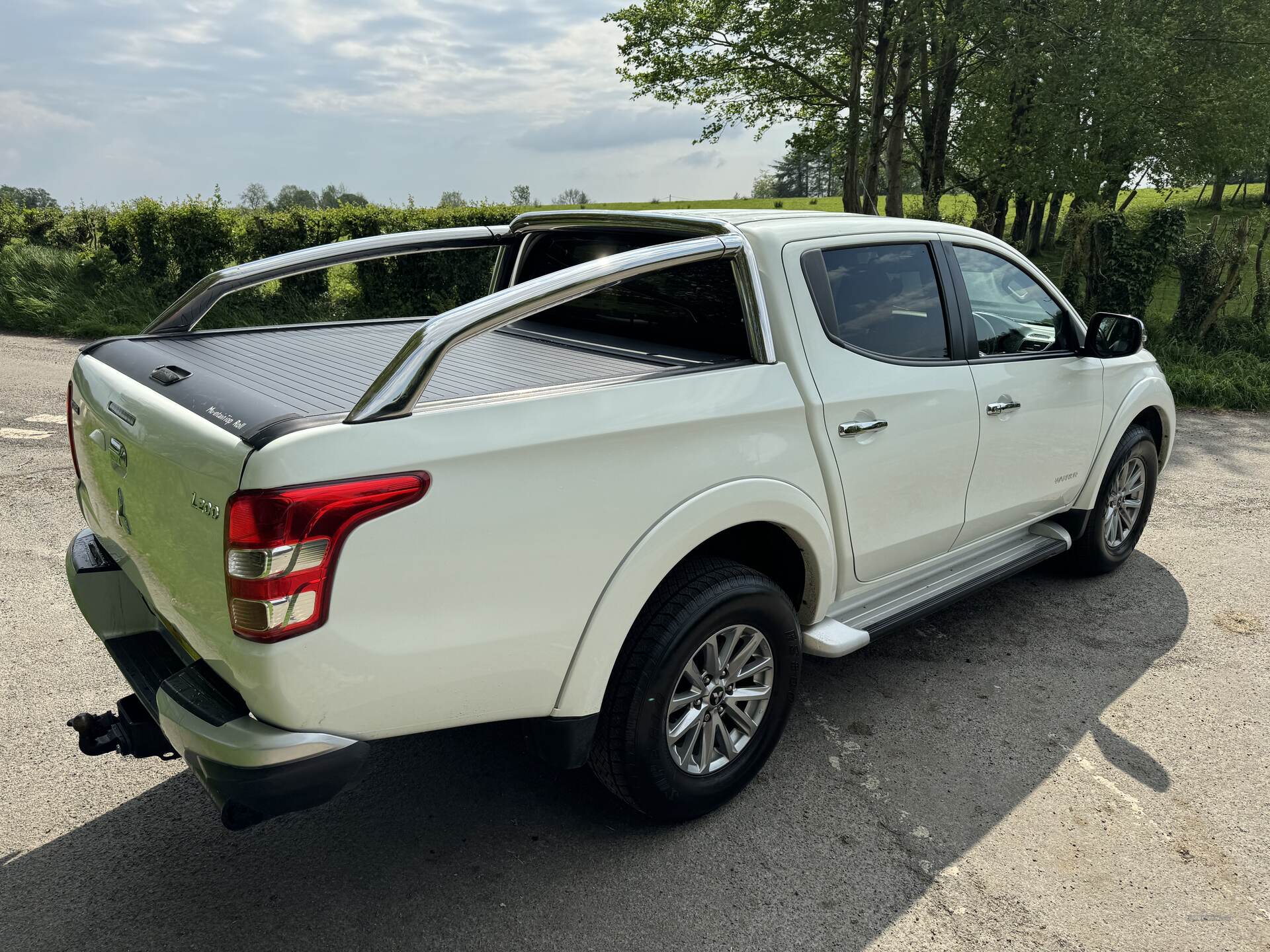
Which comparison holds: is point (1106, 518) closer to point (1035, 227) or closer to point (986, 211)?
point (986, 211)

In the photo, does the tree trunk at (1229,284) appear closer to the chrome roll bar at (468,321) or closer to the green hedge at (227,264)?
the green hedge at (227,264)

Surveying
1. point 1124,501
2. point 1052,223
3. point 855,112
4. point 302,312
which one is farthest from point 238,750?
point 1052,223

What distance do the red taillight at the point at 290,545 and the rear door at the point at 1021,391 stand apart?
255 cm

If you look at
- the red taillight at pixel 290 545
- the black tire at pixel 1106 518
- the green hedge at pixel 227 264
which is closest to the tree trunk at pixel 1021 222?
the green hedge at pixel 227 264

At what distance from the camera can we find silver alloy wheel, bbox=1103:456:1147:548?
475cm

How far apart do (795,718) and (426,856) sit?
149 centimetres

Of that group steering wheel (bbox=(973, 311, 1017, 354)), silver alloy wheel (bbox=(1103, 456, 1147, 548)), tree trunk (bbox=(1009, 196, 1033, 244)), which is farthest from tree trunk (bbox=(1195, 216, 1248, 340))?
tree trunk (bbox=(1009, 196, 1033, 244))

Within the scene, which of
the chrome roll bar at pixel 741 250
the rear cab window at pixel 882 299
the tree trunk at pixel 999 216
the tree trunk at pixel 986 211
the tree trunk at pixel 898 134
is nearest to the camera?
the chrome roll bar at pixel 741 250

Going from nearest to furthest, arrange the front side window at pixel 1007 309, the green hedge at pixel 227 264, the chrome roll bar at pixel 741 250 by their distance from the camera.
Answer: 1. the chrome roll bar at pixel 741 250
2. the front side window at pixel 1007 309
3. the green hedge at pixel 227 264

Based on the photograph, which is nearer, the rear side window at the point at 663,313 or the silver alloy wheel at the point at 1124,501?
the rear side window at the point at 663,313

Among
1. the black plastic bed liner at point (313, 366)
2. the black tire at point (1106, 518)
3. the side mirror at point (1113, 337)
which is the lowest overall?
the black tire at point (1106, 518)

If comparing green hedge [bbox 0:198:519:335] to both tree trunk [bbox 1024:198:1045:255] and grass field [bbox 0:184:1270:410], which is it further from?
tree trunk [bbox 1024:198:1045:255]

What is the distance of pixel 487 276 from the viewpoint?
40.2 feet

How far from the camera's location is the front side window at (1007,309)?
3.82 m
